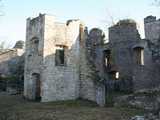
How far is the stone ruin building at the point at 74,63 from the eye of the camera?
58.7 ft

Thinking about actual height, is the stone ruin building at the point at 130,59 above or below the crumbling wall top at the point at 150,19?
below

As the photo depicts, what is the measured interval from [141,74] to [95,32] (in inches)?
265

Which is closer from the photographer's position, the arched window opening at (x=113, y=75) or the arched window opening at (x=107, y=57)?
the arched window opening at (x=113, y=75)

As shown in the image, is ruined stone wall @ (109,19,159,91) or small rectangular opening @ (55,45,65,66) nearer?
small rectangular opening @ (55,45,65,66)

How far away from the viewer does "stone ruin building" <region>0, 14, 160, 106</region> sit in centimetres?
1791

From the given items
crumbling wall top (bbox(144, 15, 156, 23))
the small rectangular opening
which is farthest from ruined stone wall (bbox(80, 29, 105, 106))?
crumbling wall top (bbox(144, 15, 156, 23))

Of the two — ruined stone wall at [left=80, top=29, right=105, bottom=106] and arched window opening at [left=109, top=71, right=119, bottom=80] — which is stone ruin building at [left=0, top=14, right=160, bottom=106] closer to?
ruined stone wall at [left=80, top=29, right=105, bottom=106]

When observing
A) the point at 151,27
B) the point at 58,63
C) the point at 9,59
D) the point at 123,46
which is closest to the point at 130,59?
the point at 123,46

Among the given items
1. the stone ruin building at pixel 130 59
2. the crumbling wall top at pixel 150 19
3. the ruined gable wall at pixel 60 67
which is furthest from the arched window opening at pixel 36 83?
the crumbling wall top at pixel 150 19

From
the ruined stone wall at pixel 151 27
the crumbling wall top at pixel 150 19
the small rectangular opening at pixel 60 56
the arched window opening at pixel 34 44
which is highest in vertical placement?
the crumbling wall top at pixel 150 19

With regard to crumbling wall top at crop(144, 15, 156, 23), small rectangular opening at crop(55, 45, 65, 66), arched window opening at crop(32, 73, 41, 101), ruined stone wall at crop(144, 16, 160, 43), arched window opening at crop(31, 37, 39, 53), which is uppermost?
crumbling wall top at crop(144, 15, 156, 23)

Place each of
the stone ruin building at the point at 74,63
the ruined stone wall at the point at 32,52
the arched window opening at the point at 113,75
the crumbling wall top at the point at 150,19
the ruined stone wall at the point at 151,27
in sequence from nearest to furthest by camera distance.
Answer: the stone ruin building at the point at 74,63, the ruined stone wall at the point at 32,52, the arched window opening at the point at 113,75, the ruined stone wall at the point at 151,27, the crumbling wall top at the point at 150,19

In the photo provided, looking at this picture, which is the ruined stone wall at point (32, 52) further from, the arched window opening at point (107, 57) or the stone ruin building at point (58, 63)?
the arched window opening at point (107, 57)

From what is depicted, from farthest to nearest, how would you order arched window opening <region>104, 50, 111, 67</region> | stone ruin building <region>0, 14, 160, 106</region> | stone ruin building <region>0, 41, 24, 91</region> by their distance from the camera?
1. stone ruin building <region>0, 41, 24, 91</region>
2. arched window opening <region>104, 50, 111, 67</region>
3. stone ruin building <region>0, 14, 160, 106</region>
